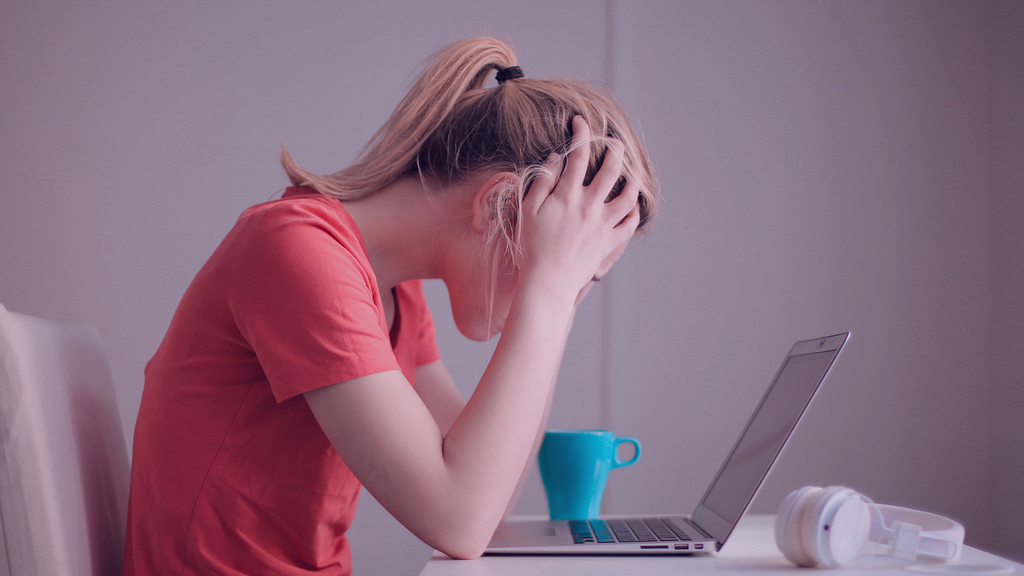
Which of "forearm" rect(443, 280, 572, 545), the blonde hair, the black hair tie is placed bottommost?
"forearm" rect(443, 280, 572, 545)

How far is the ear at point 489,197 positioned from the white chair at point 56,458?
1.43 feet

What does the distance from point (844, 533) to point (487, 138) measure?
0.52 meters

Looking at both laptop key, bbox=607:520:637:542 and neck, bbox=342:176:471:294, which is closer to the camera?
laptop key, bbox=607:520:637:542

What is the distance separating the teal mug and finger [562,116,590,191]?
293 millimetres

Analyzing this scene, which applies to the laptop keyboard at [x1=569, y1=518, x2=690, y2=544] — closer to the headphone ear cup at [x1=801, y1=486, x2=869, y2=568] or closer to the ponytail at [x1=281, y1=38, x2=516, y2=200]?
the headphone ear cup at [x1=801, y1=486, x2=869, y2=568]

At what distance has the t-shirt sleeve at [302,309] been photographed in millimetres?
592

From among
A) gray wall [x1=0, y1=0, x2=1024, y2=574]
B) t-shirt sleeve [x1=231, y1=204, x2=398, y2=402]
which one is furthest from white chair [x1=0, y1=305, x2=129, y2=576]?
gray wall [x1=0, y1=0, x2=1024, y2=574]

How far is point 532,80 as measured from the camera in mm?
822

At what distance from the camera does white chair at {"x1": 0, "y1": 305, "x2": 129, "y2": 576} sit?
53 centimetres

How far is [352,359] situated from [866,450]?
1.15 metres

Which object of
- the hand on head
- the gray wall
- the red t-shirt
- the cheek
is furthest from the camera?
the gray wall

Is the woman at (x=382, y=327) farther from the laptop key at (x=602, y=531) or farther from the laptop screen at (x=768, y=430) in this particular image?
the laptop screen at (x=768, y=430)

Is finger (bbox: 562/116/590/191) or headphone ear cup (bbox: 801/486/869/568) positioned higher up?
finger (bbox: 562/116/590/191)

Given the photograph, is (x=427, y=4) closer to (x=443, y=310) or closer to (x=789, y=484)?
(x=443, y=310)
